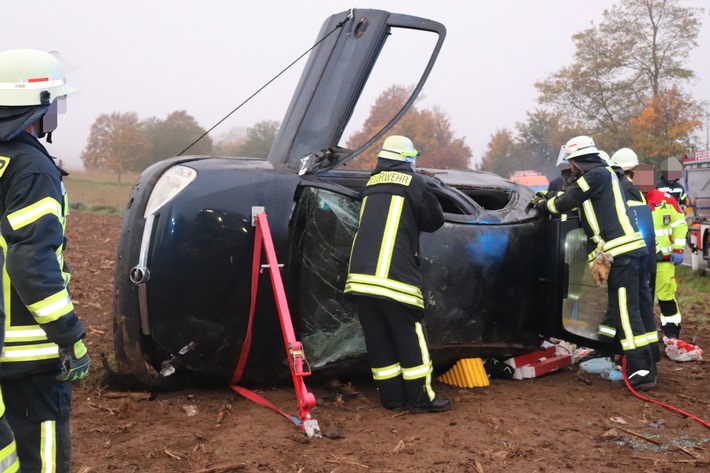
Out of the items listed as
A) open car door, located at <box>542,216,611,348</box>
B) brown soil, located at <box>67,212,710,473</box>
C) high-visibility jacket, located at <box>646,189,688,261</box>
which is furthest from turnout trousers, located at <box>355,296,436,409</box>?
high-visibility jacket, located at <box>646,189,688,261</box>

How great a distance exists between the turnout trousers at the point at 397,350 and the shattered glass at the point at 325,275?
25cm

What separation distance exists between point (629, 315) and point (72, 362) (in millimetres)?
3798

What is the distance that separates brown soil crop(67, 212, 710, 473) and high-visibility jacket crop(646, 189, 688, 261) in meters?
1.66

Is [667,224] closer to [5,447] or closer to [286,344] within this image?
[286,344]

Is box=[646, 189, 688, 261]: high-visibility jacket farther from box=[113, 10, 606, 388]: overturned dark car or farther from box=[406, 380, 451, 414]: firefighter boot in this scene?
box=[406, 380, 451, 414]: firefighter boot

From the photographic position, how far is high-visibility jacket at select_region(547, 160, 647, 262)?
519 centimetres

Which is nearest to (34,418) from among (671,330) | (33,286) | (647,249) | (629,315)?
(33,286)

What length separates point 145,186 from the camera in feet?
14.9

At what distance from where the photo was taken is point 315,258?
15.5 feet

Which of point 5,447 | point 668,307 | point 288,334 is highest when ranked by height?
point 5,447

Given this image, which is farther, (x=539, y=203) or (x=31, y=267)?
(x=539, y=203)

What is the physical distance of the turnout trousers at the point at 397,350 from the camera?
4.55 metres

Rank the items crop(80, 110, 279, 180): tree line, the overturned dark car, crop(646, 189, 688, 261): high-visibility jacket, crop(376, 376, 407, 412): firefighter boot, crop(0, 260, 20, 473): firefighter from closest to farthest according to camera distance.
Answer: crop(0, 260, 20, 473): firefighter → the overturned dark car → crop(376, 376, 407, 412): firefighter boot → crop(646, 189, 688, 261): high-visibility jacket → crop(80, 110, 279, 180): tree line

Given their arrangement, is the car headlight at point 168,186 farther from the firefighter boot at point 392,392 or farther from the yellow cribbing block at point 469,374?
the yellow cribbing block at point 469,374
